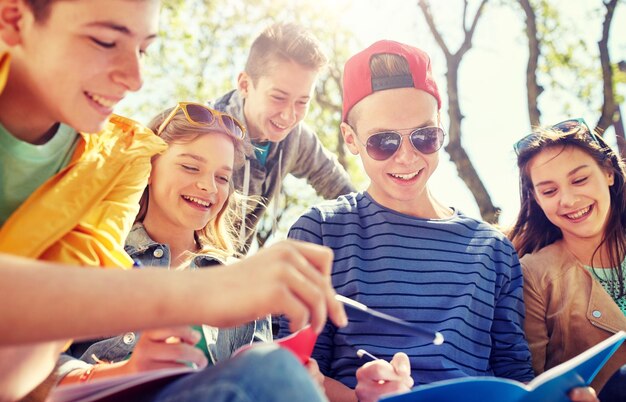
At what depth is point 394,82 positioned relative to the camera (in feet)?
10.4

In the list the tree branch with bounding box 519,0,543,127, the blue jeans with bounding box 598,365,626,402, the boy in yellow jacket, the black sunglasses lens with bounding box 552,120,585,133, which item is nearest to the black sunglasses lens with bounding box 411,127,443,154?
the black sunglasses lens with bounding box 552,120,585,133

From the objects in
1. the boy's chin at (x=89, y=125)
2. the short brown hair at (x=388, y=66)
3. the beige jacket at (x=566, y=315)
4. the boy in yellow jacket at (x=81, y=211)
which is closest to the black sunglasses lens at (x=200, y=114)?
the short brown hair at (x=388, y=66)

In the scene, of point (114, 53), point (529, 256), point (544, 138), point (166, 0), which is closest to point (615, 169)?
point (544, 138)

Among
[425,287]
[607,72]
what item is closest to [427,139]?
[425,287]

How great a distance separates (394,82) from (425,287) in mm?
1003

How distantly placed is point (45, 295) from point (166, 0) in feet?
42.3

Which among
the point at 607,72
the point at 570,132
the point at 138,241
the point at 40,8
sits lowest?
the point at 138,241

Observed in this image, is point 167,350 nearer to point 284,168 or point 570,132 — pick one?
point 570,132

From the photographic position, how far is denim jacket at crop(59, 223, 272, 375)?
264 cm

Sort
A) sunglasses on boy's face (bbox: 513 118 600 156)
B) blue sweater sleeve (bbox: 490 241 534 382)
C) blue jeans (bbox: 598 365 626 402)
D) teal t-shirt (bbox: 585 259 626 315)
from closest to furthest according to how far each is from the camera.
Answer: blue jeans (bbox: 598 365 626 402) < blue sweater sleeve (bbox: 490 241 534 382) < teal t-shirt (bbox: 585 259 626 315) < sunglasses on boy's face (bbox: 513 118 600 156)

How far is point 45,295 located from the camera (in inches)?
45.1

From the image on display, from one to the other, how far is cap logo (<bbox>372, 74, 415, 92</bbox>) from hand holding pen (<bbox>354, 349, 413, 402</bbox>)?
4.73ft

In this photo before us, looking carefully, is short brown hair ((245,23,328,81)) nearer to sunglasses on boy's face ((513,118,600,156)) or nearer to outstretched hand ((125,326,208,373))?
sunglasses on boy's face ((513,118,600,156))

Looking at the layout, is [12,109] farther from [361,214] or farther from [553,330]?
[553,330]
